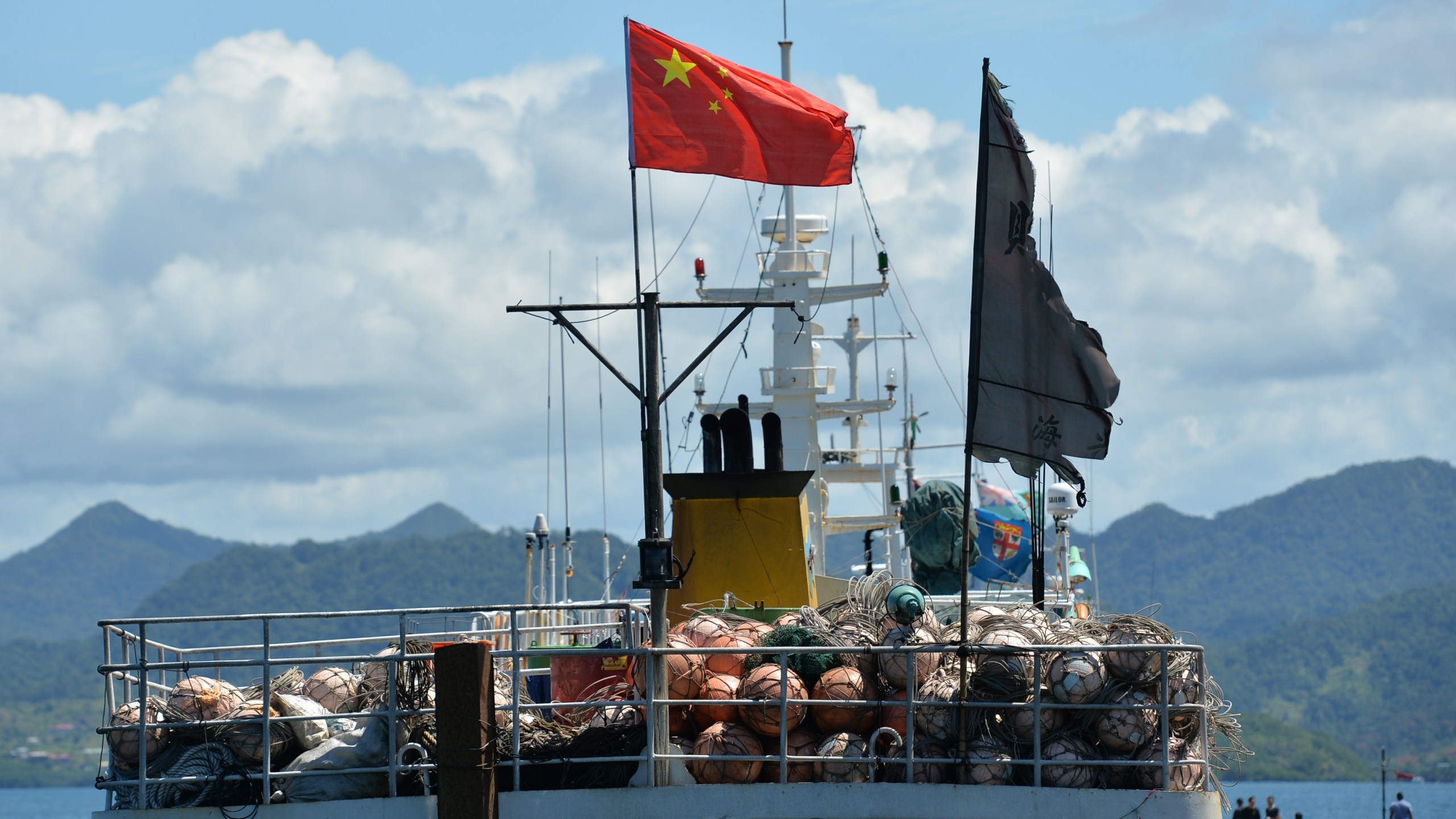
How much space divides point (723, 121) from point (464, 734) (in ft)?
20.5

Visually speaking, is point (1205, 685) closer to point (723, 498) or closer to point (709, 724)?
point (709, 724)

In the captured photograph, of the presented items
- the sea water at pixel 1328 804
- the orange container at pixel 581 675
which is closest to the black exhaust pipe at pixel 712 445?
the orange container at pixel 581 675

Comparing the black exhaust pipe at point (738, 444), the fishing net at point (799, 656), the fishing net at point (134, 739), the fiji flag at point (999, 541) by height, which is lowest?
the fishing net at point (134, 739)

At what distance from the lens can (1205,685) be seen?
13.6 m

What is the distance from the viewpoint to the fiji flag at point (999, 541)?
34.5 meters

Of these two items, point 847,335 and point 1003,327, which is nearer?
point 1003,327

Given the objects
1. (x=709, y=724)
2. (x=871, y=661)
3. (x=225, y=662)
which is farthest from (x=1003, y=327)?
(x=225, y=662)

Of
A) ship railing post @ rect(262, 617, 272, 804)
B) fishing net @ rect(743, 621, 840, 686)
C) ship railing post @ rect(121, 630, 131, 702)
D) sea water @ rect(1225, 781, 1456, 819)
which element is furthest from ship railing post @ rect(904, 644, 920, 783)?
sea water @ rect(1225, 781, 1456, 819)

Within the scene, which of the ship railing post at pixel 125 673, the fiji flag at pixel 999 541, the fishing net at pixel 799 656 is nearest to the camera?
the fishing net at pixel 799 656

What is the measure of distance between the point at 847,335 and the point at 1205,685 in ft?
75.3

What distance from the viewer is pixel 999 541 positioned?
34719 millimetres

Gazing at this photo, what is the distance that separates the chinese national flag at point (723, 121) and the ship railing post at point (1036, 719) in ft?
17.6

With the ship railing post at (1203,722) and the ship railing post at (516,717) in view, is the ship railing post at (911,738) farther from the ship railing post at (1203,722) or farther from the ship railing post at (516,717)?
the ship railing post at (516,717)

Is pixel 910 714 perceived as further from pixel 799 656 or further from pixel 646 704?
pixel 646 704
